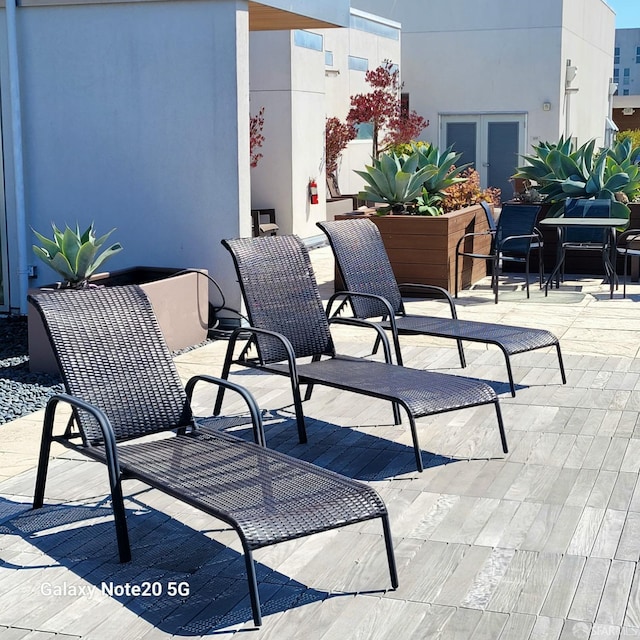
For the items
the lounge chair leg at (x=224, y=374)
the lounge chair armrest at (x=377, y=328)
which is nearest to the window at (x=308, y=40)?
the lounge chair armrest at (x=377, y=328)

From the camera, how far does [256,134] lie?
46.0 feet

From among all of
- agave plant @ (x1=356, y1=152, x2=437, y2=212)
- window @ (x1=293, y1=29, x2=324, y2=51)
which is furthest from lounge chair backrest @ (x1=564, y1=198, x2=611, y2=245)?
window @ (x1=293, y1=29, x2=324, y2=51)

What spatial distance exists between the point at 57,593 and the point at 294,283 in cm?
279

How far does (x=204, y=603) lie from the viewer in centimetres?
356

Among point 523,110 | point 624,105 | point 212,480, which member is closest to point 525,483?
point 212,480

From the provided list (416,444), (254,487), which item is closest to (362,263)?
(416,444)

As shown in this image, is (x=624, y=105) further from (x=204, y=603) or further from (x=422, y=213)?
(x=204, y=603)

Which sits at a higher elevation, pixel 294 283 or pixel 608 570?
pixel 294 283

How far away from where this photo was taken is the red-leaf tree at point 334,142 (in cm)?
1717

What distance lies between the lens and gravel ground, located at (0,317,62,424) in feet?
20.3

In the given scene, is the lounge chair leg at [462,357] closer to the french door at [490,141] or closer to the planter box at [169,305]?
the planter box at [169,305]

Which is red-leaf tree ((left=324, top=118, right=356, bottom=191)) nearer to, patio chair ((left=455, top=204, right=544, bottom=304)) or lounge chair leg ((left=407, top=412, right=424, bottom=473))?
patio chair ((left=455, top=204, right=544, bottom=304))

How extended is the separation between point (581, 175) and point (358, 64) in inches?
318

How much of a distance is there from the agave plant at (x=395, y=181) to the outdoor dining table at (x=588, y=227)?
4.21ft
